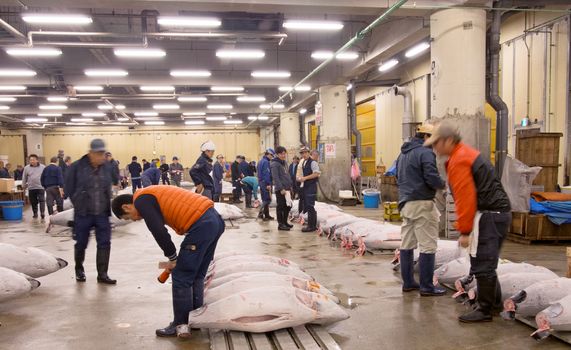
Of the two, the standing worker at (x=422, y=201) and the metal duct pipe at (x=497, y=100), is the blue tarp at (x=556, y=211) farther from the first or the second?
the standing worker at (x=422, y=201)

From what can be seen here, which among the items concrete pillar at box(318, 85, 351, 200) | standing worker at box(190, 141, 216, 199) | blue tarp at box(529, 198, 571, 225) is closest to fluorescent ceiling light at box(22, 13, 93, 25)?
standing worker at box(190, 141, 216, 199)

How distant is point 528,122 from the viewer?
9.96 metres

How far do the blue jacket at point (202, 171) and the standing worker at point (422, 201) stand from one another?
399cm

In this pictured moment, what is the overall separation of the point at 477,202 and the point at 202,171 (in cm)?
510

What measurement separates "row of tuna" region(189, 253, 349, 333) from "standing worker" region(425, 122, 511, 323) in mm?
1205

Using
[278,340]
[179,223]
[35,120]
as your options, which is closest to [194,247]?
[179,223]

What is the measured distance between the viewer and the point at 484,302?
151 inches

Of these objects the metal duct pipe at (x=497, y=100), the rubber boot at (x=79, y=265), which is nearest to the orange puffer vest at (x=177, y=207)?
the rubber boot at (x=79, y=265)

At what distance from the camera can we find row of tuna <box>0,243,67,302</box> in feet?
13.8

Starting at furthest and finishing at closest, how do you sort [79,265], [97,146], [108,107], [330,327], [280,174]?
1. [108,107]
2. [280,174]
3. [79,265]
4. [97,146]
5. [330,327]

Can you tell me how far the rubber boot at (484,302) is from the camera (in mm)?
3766

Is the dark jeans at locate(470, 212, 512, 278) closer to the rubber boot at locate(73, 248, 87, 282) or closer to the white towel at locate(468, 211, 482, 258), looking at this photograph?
the white towel at locate(468, 211, 482, 258)

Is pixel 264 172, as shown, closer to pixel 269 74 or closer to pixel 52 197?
pixel 269 74

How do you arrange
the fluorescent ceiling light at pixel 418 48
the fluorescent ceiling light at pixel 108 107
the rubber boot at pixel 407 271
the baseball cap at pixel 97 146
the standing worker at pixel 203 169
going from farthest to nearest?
1. the fluorescent ceiling light at pixel 108 107
2. the fluorescent ceiling light at pixel 418 48
3. the standing worker at pixel 203 169
4. the baseball cap at pixel 97 146
5. the rubber boot at pixel 407 271
